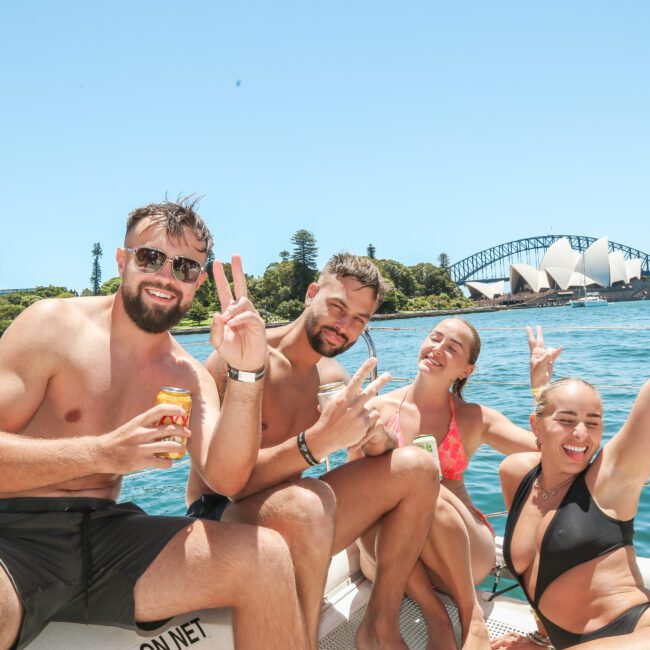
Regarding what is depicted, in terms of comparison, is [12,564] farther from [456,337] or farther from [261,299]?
[261,299]

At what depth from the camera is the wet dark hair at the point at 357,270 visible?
2.36 m

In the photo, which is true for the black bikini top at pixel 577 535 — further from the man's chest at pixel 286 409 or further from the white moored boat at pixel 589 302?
the white moored boat at pixel 589 302

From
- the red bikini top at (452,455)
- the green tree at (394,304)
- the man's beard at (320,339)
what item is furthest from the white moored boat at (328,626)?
the green tree at (394,304)

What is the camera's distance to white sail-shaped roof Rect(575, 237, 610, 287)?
60.2 m

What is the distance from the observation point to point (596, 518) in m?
1.69

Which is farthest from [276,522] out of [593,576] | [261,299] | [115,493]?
[261,299]

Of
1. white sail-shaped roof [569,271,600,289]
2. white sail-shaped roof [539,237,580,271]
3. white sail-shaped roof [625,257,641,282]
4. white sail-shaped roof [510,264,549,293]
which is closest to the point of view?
white sail-shaped roof [569,271,600,289]

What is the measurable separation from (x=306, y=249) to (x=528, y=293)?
26446mm

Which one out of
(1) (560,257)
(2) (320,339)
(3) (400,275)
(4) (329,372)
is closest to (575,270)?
(1) (560,257)

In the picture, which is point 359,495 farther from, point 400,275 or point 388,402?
point 400,275

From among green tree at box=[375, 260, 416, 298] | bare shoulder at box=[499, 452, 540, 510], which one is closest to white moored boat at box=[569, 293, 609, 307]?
green tree at box=[375, 260, 416, 298]

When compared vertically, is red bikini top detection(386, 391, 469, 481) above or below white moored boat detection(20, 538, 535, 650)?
above

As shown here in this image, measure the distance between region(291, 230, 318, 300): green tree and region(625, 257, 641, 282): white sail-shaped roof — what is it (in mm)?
35862

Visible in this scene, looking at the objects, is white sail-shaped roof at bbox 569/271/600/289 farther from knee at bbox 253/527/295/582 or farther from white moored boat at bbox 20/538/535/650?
knee at bbox 253/527/295/582
